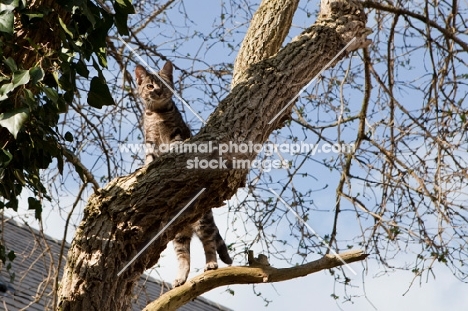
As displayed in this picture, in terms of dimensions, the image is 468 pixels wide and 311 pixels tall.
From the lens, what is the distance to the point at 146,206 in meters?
3.62

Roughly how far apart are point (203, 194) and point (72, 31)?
101cm

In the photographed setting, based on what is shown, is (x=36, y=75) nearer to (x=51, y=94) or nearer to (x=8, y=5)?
(x=51, y=94)

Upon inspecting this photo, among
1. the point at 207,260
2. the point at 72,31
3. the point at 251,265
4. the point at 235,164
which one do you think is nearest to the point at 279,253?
the point at 207,260

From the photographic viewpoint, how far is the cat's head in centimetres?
598

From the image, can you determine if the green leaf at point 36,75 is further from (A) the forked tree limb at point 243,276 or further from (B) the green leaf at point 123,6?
(A) the forked tree limb at point 243,276

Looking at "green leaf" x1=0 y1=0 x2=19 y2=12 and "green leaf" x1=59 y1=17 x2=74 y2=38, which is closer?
"green leaf" x1=0 y1=0 x2=19 y2=12

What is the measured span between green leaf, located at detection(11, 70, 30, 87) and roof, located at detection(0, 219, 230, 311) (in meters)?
1.86

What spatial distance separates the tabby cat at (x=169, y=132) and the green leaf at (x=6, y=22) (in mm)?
2553

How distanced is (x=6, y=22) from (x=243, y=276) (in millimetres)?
1781

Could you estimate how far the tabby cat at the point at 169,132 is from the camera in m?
5.27

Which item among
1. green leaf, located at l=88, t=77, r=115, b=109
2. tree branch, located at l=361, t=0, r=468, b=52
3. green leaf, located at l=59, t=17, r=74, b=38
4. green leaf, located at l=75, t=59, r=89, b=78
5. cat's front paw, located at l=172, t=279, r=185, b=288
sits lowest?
cat's front paw, located at l=172, t=279, r=185, b=288

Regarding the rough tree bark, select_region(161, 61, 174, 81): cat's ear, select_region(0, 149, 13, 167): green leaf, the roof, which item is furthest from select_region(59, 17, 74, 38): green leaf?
select_region(161, 61, 174, 81): cat's ear

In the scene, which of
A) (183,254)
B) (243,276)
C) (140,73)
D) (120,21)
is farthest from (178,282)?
(120,21)

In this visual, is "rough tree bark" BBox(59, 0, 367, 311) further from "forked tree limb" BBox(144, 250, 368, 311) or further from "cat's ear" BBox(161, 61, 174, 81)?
"cat's ear" BBox(161, 61, 174, 81)
